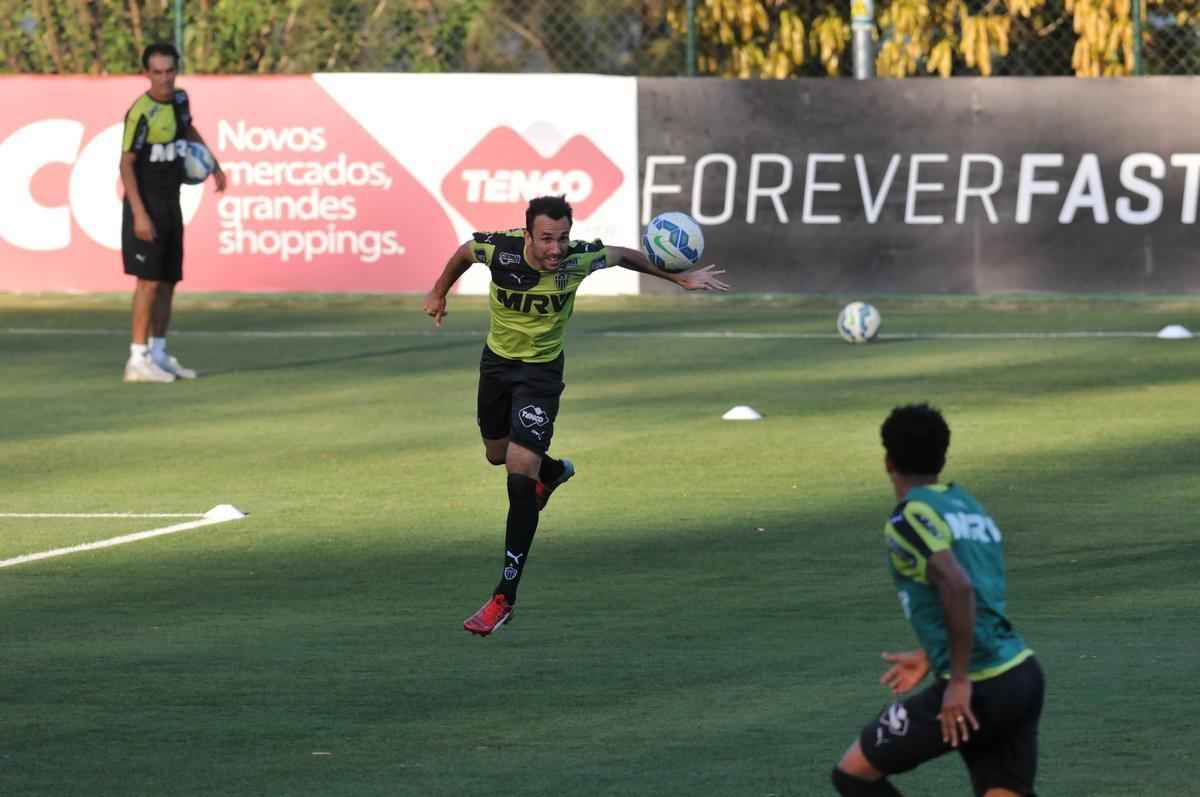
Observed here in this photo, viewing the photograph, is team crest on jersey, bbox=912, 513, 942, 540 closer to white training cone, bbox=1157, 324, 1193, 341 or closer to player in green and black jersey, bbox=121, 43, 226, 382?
player in green and black jersey, bbox=121, 43, 226, 382

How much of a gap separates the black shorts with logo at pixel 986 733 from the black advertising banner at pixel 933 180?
18.1 m

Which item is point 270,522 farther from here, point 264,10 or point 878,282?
point 264,10

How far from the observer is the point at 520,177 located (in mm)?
24016

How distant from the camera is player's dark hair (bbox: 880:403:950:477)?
579cm

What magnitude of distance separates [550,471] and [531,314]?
885 mm

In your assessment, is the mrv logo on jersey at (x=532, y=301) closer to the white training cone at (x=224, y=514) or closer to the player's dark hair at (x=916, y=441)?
the white training cone at (x=224, y=514)

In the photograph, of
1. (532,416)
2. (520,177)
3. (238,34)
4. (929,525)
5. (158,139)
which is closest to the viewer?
(929,525)

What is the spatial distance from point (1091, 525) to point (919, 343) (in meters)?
9.08

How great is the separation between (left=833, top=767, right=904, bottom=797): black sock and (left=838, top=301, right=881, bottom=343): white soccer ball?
14955 mm

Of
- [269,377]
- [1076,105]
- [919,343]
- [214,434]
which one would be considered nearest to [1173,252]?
[1076,105]

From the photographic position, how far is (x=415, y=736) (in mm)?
7590

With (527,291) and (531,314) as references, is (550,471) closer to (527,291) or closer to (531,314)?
(531,314)

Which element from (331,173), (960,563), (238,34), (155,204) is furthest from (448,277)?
(238,34)

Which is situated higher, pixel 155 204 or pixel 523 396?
pixel 523 396
